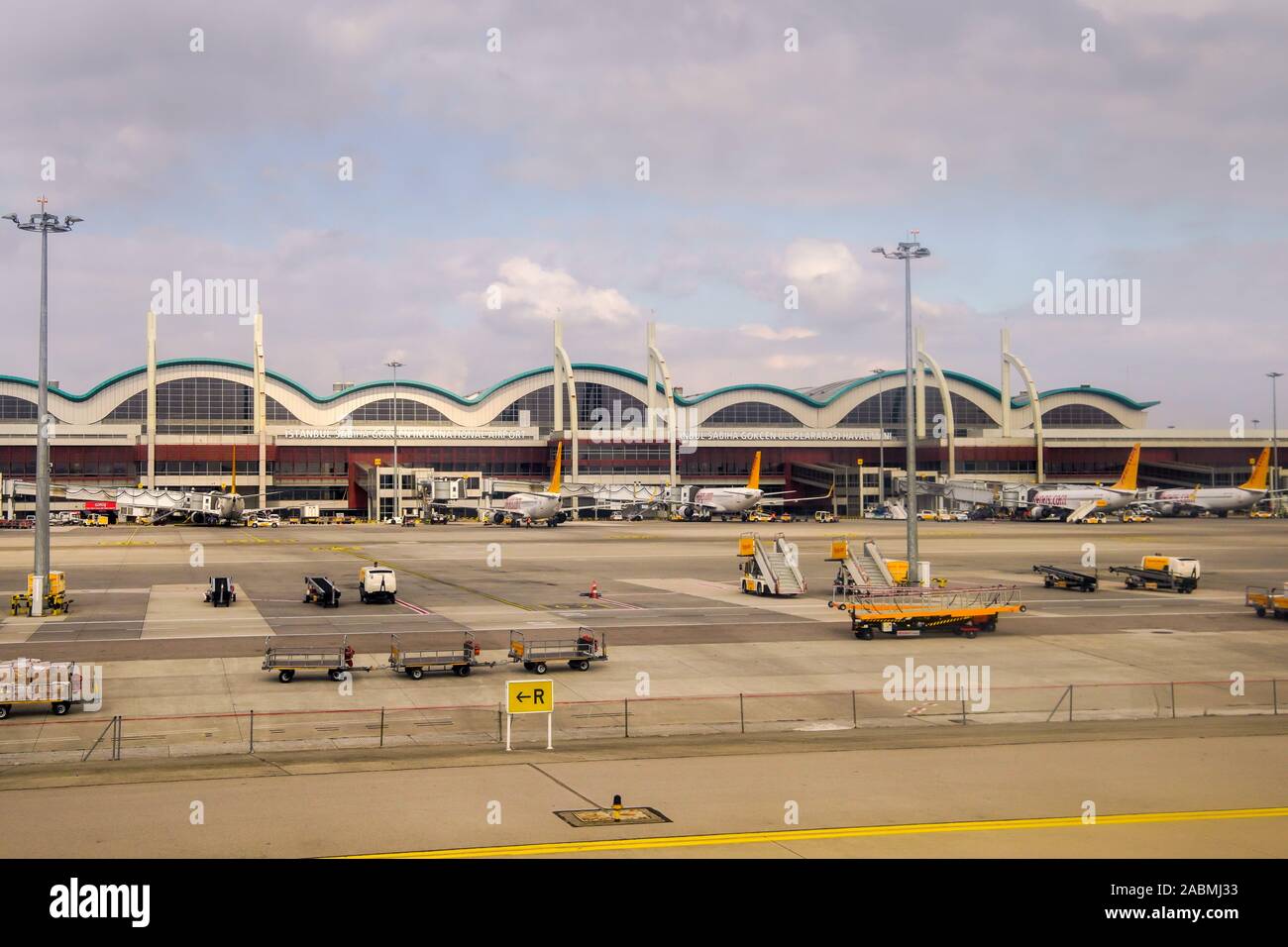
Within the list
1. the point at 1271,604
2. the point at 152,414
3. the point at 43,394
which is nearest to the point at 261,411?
the point at 152,414

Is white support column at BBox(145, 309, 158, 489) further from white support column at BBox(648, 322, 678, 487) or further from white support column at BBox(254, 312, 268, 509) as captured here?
white support column at BBox(648, 322, 678, 487)

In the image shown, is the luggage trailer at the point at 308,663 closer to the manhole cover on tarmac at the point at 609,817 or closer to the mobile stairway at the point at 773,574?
the manhole cover on tarmac at the point at 609,817

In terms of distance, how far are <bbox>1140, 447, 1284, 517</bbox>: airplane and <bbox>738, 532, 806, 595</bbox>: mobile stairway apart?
99.9 metres

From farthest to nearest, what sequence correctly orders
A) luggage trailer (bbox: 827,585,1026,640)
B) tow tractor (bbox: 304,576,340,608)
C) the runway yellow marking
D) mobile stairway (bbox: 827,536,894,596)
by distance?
1. mobile stairway (bbox: 827,536,894,596)
2. tow tractor (bbox: 304,576,340,608)
3. luggage trailer (bbox: 827,585,1026,640)
4. the runway yellow marking

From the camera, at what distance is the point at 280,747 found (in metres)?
22.6

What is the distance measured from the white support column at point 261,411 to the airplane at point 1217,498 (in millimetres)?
115910

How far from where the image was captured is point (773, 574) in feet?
172

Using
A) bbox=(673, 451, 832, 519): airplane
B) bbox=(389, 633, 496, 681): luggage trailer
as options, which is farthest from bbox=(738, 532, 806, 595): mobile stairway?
bbox=(673, 451, 832, 519): airplane

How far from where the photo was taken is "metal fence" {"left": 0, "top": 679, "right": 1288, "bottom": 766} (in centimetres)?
2306

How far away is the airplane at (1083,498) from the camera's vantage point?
12800 cm

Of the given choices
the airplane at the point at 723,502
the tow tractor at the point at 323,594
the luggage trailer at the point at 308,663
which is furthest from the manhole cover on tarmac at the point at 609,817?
the airplane at the point at 723,502

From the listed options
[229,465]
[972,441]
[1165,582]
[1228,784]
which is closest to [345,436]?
[229,465]

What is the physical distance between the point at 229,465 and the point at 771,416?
7965 cm
